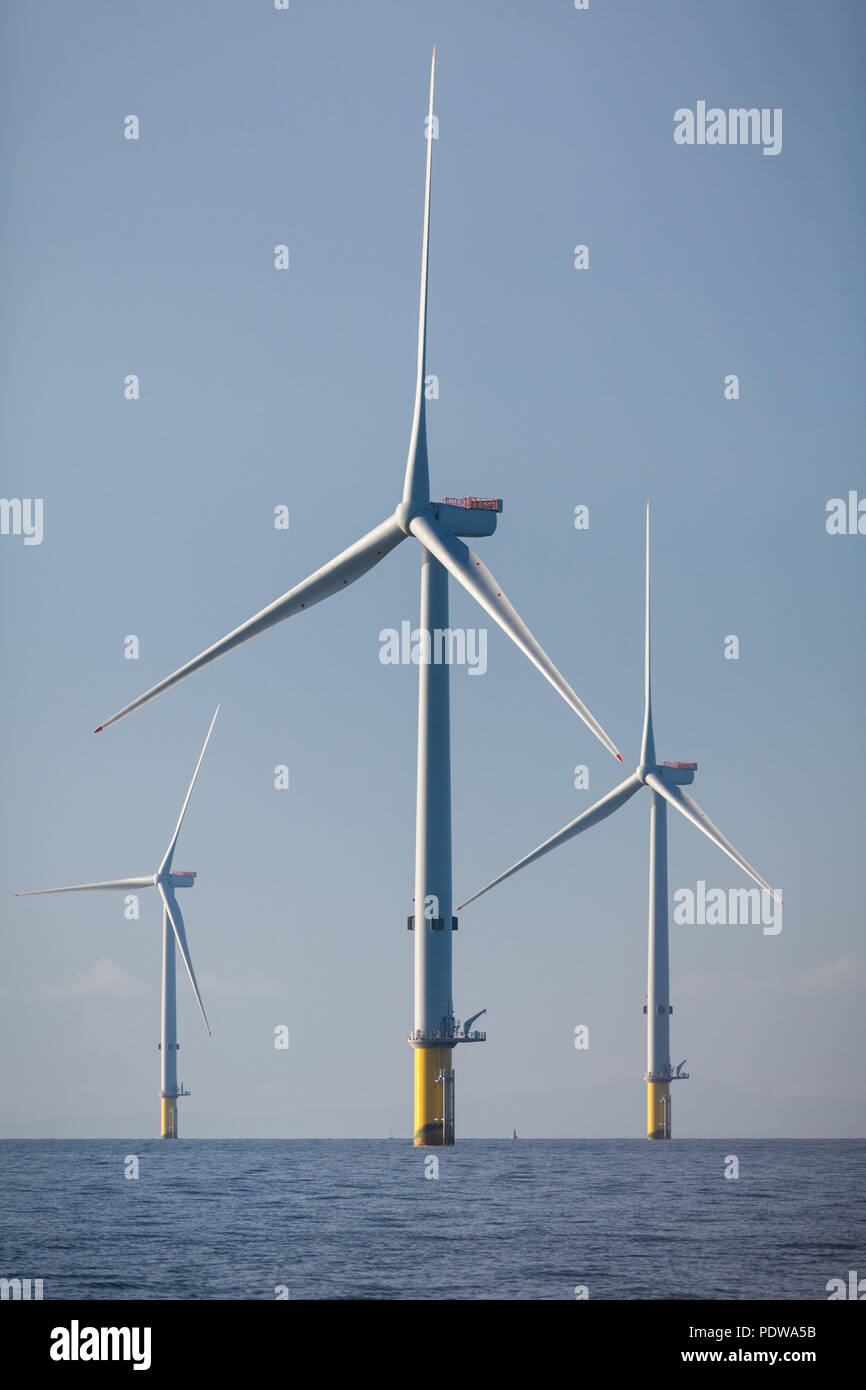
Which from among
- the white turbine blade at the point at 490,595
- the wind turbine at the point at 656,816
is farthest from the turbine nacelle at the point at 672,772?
the white turbine blade at the point at 490,595

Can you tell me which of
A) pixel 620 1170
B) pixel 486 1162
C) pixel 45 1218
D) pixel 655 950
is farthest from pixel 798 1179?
pixel 45 1218

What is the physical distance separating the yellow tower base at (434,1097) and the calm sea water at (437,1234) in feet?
5.46

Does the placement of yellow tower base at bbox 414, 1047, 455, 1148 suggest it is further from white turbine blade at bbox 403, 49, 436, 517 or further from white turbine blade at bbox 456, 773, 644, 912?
white turbine blade at bbox 403, 49, 436, 517

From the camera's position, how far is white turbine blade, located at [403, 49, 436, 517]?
122625 millimetres

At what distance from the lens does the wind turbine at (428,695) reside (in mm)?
113875

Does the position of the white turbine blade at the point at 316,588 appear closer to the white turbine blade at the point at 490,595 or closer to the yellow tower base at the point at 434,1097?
the white turbine blade at the point at 490,595

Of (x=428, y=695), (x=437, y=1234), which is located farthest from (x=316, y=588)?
(x=437, y=1234)

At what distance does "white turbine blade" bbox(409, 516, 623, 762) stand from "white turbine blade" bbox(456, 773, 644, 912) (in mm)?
28272

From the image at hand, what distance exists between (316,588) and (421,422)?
61.8ft

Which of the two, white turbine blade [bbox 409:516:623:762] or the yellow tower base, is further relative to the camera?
the yellow tower base

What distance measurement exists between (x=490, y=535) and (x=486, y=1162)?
57412mm

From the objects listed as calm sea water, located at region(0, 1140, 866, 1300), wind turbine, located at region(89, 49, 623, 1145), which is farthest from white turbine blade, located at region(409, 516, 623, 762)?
calm sea water, located at region(0, 1140, 866, 1300)

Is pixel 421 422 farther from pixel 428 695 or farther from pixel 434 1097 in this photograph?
pixel 434 1097
